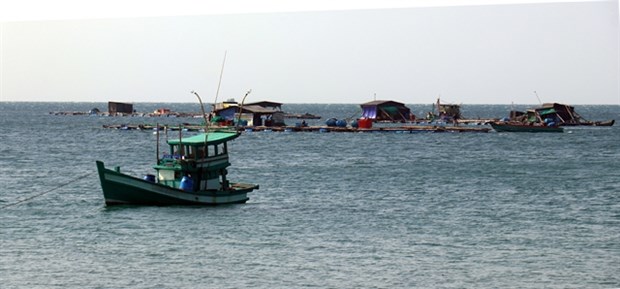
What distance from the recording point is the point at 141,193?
49.8 m

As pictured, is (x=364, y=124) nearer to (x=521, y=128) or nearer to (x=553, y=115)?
(x=521, y=128)

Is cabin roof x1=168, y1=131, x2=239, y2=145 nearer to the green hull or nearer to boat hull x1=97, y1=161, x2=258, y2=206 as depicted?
boat hull x1=97, y1=161, x2=258, y2=206

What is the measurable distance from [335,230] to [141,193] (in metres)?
11.0

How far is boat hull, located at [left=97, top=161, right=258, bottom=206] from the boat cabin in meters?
0.54

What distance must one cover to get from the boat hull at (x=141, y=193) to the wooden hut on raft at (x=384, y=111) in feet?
413

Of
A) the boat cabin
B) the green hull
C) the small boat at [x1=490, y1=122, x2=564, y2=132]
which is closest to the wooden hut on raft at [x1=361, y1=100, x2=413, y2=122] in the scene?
the green hull

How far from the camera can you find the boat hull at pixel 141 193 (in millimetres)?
49656

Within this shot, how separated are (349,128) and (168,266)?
116 metres

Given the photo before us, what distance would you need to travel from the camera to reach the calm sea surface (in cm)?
3475

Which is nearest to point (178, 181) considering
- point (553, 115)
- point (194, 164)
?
point (194, 164)

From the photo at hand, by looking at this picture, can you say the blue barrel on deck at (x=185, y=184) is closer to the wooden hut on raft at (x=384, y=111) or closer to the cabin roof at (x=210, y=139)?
the cabin roof at (x=210, y=139)

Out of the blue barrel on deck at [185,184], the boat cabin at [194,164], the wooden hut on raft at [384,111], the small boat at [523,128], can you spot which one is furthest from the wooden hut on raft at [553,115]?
the blue barrel on deck at [185,184]

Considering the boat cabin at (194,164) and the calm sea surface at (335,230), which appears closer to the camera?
the calm sea surface at (335,230)

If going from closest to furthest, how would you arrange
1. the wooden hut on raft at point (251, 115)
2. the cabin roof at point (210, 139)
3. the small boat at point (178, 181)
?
the small boat at point (178, 181), the cabin roof at point (210, 139), the wooden hut on raft at point (251, 115)
